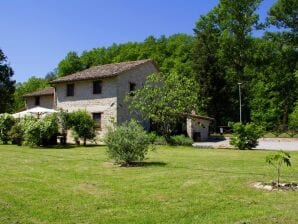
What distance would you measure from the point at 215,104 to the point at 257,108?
6972 mm

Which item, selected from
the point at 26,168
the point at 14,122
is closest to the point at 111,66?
the point at 14,122

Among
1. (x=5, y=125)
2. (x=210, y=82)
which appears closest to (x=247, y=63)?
(x=210, y=82)

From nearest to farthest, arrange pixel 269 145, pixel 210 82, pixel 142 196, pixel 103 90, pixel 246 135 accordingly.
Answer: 1. pixel 142 196
2. pixel 246 135
3. pixel 103 90
4. pixel 269 145
5. pixel 210 82

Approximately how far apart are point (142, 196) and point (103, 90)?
81.0 feet

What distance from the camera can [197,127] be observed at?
40.5 m

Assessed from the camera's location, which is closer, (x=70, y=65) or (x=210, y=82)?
(x=210, y=82)

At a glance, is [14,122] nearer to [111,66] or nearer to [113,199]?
[111,66]

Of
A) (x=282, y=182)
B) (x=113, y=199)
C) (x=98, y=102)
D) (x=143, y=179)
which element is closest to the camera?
(x=113, y=199)

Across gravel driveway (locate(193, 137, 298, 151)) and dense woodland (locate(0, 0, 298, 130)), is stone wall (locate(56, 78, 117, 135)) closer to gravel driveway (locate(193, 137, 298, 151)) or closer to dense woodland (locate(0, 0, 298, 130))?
gravel driveway (locate(193, 137, 298, 151))

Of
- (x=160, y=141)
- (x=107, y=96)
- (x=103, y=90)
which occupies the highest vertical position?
(x=103, y=90)

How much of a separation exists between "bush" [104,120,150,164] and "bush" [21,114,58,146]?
11400mm

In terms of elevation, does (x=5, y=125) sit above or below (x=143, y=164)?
above

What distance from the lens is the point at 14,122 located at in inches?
1112

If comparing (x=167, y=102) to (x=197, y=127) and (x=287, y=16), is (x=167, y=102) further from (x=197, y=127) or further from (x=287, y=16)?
(x=287, y=16)
